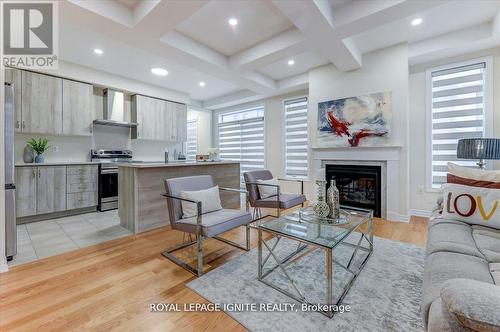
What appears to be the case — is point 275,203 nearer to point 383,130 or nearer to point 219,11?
point 383,130

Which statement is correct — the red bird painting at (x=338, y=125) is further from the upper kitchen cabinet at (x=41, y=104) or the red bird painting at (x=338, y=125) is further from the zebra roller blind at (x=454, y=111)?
the upper kitchen cabinet at (x=41, y=104)

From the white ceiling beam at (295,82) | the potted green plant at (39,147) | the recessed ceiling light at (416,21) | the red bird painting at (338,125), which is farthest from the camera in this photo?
the white ceiling beam at (295,82)

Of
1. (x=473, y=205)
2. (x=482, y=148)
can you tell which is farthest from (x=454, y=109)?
(x=473, y=205)

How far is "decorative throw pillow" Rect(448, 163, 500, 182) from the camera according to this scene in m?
1.91

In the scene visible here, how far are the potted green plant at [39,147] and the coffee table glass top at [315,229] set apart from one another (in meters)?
4.20

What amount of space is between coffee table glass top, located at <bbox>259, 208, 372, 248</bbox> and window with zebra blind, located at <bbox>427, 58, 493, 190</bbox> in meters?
2.28

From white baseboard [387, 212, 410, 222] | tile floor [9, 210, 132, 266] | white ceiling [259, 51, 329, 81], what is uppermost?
white ceiling [259, 51, 329, 81]

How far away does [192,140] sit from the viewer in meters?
7.55

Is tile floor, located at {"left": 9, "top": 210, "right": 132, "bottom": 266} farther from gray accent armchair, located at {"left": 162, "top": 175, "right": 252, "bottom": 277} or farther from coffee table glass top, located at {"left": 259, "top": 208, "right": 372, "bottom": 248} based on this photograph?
coffee table glass top, located at {"left": 259, "top": 208, "right": 372, "bottom": 248}

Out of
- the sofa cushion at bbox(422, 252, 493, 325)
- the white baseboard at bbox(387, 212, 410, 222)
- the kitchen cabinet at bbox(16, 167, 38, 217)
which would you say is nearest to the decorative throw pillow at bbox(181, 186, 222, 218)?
the sofa cushion at bbox(422, 252, 493, 325)

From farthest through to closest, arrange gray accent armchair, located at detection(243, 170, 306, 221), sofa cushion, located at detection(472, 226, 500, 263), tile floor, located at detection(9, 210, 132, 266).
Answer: gray accent armchair, located at detection(243, 170, 306, 221) < tile floor, located at detection(9, 210, 132, 266) < sofa cushion, located at detection(472, 226, 500, 263)

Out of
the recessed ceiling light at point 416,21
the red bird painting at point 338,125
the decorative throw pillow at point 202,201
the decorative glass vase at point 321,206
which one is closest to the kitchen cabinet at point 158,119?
the decorative throw pillow at point 202,201

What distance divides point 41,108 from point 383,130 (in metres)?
5.64

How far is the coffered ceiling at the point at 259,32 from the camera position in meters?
2.42
